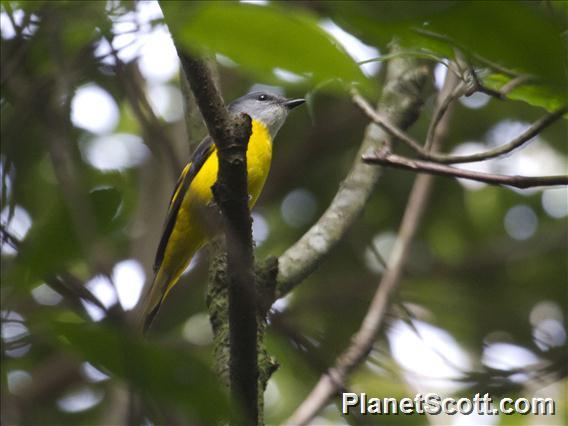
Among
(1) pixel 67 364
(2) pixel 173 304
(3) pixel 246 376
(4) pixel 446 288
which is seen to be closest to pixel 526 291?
(4) pixel 446 288

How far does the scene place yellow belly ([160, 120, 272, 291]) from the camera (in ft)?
14.0

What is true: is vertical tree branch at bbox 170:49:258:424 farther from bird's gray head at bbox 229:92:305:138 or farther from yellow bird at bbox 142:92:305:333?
bird's gray head at bbox 229:92:305:138

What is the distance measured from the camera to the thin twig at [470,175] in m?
1.79

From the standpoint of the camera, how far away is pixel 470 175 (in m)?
1.93

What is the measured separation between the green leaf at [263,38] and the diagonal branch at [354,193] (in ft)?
7.74

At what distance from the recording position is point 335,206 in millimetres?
3615

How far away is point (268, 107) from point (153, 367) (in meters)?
4.40

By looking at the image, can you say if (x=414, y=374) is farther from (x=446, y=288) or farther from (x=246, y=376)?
(x=446, y=288)

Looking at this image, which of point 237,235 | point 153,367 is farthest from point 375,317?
point 153,367

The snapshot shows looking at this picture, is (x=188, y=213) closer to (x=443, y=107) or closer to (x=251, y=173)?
(x=251, y=173)

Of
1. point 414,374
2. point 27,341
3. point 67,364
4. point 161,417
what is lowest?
point 161,417

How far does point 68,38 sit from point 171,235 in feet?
8.74

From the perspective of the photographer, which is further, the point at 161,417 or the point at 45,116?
the point at 45,116

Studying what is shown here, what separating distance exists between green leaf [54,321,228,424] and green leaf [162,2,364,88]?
28cm
